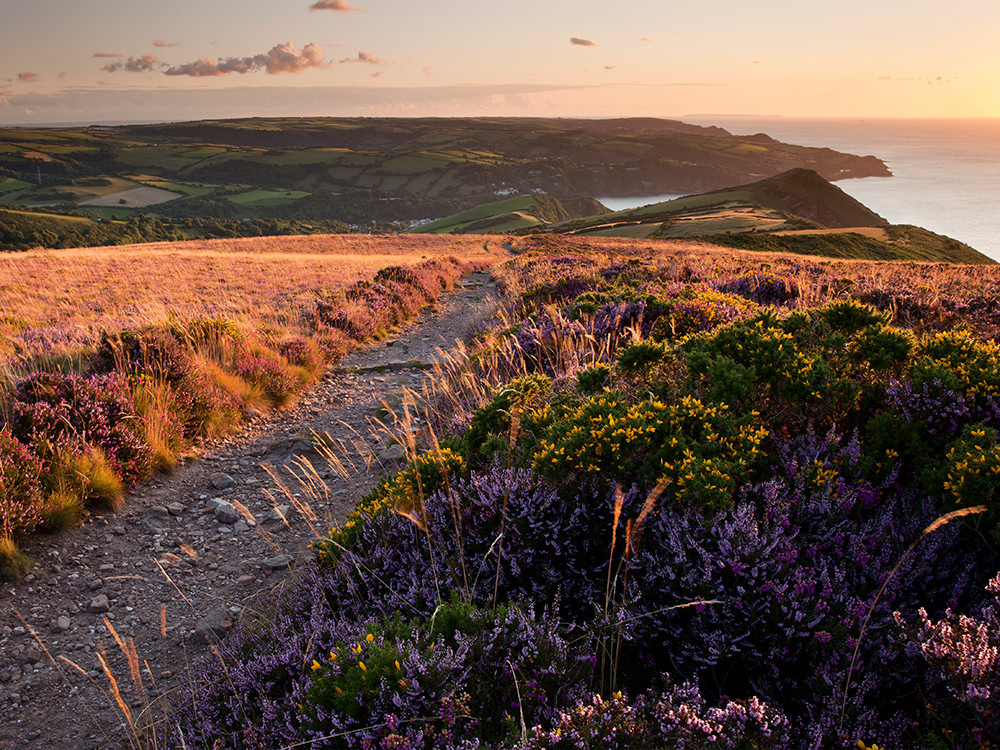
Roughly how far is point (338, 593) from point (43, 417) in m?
4.15

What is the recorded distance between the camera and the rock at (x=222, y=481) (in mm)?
5809

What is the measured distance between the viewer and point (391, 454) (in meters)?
6.15

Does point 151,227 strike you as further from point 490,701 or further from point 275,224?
point 490,701

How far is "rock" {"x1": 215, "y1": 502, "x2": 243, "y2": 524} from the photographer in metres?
5.17

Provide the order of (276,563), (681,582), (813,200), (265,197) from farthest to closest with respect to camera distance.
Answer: (265,197)
(813,200)
(276,563)
(681,582)

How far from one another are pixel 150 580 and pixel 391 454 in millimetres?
2574

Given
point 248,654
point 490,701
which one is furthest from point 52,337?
point 490,701

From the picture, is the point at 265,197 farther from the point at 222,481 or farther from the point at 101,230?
the point at 222,481

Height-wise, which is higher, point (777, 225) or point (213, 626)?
point (777, 225)

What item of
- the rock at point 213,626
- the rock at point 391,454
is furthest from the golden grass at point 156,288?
the rock at point 213,626

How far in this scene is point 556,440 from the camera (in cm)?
348

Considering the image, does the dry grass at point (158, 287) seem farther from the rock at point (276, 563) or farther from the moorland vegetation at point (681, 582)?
the moorland vegetation at point (681, 582)

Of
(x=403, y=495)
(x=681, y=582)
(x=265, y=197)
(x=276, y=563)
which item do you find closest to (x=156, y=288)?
(x=276, y=563)

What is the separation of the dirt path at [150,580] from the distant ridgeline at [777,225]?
1645 inches
